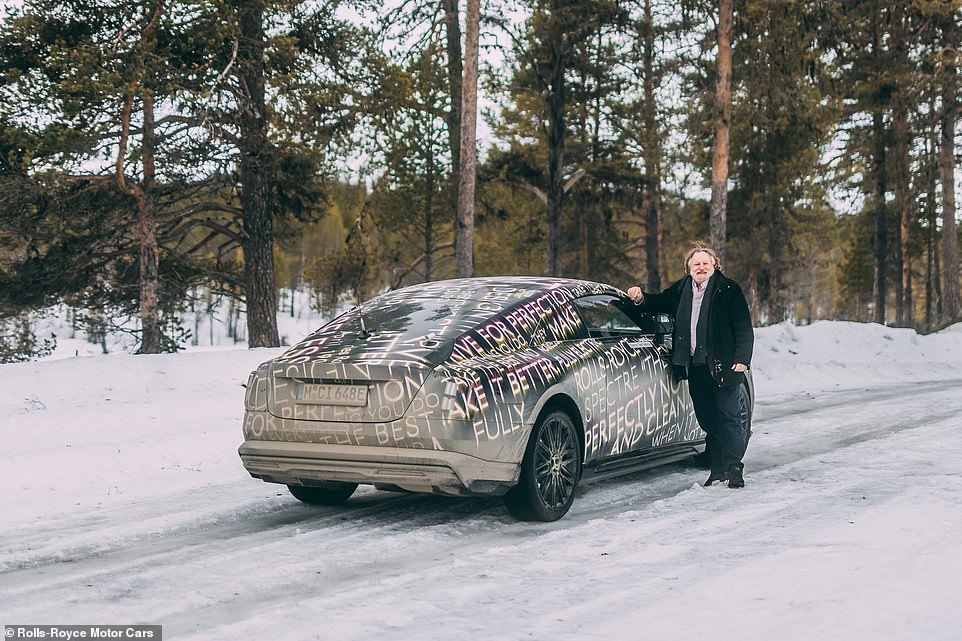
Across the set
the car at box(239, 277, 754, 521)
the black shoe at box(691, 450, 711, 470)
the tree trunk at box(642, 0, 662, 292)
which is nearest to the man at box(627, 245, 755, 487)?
the car at box(239, 277, 754, 521)

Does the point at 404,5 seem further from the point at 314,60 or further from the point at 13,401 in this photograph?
the point at 13,401

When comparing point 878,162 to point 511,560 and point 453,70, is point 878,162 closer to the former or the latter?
point 453,70

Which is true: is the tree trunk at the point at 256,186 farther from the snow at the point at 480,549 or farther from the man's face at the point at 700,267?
the man's face at the point at 700,267

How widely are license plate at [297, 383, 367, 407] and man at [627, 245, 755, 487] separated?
2865mm

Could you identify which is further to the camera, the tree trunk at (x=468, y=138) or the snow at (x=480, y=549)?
the tree trunk at (x=468, y=138)

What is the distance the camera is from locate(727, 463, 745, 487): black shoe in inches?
291

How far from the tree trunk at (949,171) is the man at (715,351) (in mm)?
25889

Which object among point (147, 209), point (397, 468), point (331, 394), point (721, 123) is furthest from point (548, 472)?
point (721, 123)

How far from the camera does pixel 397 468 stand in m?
5.73

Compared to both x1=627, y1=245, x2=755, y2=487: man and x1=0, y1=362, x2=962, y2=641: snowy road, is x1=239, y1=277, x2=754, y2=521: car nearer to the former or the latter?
x1=0, y1=362, x2=962, y2=641: snowy road

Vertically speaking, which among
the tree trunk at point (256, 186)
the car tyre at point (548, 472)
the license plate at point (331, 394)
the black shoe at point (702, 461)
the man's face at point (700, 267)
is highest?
the tree trunk at point (256, 186)

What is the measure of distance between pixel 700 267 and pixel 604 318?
0.92 metres

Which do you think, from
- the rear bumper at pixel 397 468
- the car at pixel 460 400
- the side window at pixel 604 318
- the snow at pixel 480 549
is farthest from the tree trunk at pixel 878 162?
the rear bumper at pixel 397 468

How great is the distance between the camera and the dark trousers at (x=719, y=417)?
7.47 metres
